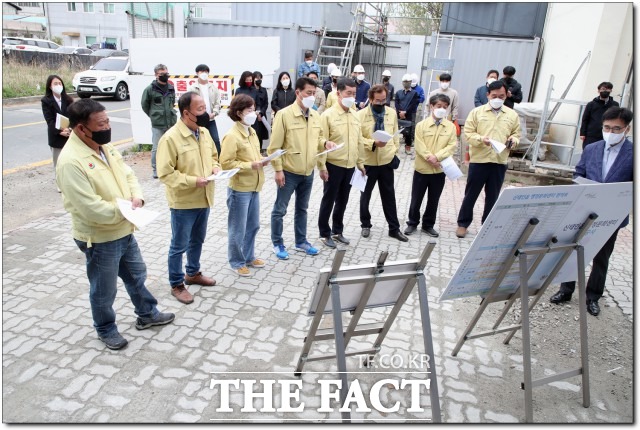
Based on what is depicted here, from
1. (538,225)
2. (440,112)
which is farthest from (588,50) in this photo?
(538,225)

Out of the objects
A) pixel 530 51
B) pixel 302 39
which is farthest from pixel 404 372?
pixel 530 51

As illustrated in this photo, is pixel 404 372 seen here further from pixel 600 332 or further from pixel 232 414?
pixel 600 332

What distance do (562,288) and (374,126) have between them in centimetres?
276

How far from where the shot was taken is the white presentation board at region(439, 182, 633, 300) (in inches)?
103

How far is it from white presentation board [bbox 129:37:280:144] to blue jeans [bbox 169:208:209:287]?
526 centimetres

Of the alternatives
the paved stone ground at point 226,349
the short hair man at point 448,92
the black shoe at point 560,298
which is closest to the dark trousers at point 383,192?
the paved stone ground at point 226,349

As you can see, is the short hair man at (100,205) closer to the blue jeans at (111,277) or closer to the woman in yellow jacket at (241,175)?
the blue jeans at (111,277)

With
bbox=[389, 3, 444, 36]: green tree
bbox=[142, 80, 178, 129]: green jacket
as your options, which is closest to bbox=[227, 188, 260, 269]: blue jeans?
bbox=[142, 80, 178, 129]: green jacket

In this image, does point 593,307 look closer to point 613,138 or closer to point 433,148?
point 613,138

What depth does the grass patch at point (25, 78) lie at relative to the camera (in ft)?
54.9

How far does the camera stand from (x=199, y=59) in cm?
920

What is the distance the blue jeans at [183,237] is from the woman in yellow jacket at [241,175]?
15.4 inches

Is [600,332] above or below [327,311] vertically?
below

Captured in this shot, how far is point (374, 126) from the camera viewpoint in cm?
561
